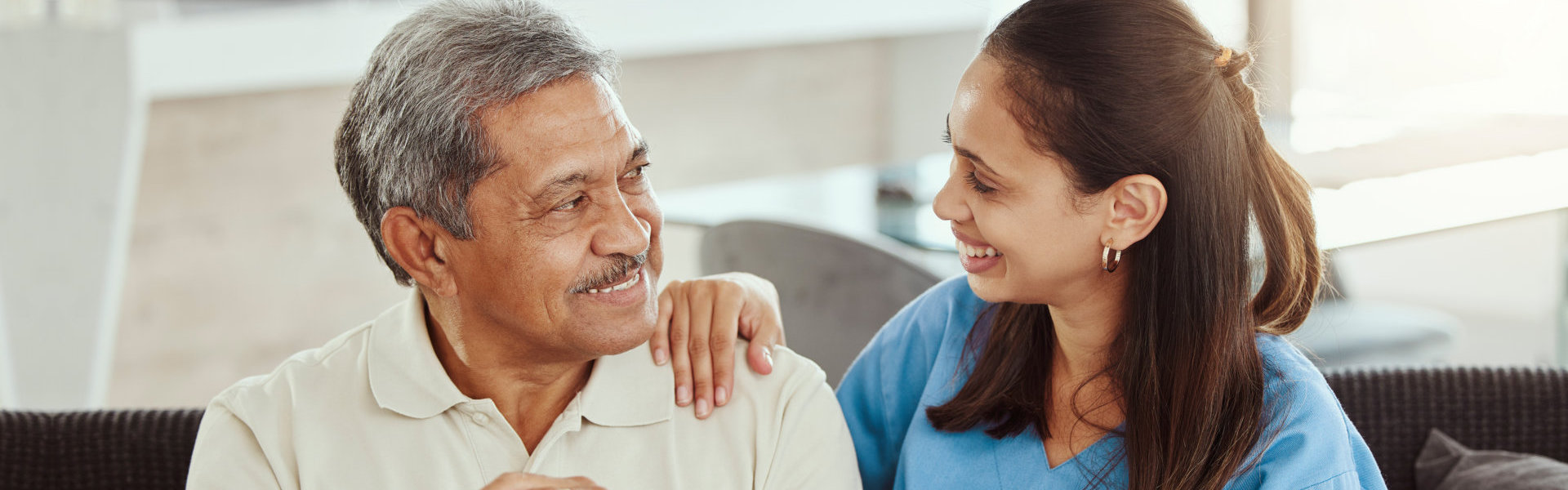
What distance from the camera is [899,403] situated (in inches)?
60.4

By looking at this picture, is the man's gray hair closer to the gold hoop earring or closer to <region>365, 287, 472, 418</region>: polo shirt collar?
<region>365, 287, 472, 418</region>: polo shirt collar

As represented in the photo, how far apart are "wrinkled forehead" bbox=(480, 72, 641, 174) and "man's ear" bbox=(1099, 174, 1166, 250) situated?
0.51 metres

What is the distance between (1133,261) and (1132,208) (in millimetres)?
95

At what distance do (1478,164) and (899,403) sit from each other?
4.29 ft

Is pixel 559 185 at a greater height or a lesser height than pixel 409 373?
greater

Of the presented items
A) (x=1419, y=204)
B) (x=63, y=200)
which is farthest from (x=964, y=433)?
(x=63, y=200)

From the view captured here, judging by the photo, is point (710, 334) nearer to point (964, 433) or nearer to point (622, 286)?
point (622, 286)

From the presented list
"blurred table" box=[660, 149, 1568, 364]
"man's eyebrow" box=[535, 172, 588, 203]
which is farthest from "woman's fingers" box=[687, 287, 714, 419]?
"blurred table" box=[660, 149, 1568, 364]

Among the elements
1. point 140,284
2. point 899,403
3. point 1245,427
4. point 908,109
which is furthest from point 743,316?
point 908,109

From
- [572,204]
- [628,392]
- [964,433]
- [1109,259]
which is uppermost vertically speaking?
[572,204]

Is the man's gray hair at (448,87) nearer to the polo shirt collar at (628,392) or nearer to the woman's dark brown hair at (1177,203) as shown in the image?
the polo shirt collar at (628,392)

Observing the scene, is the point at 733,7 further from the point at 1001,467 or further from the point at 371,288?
the point at 1001,467

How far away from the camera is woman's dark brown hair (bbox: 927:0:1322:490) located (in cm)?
120

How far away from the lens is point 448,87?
46.8 inches
